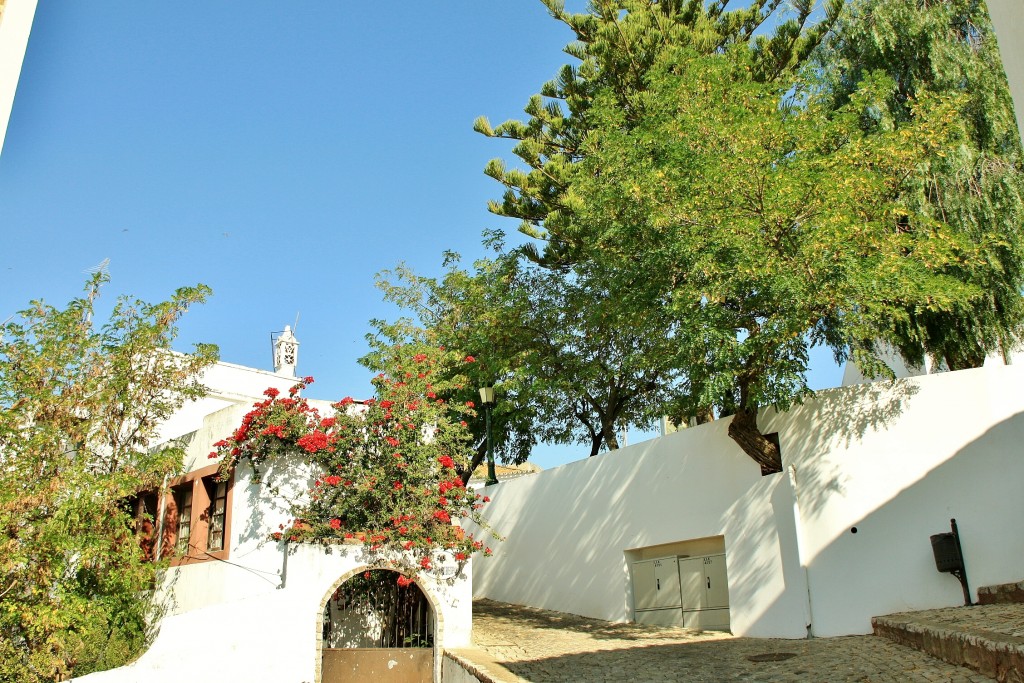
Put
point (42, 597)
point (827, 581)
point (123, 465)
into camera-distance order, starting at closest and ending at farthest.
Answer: point (827, 581)
point (42, 597)
point (123, 465)

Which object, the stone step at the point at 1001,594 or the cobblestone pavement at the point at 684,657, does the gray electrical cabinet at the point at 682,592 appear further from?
the stone step at the point at 1001,594

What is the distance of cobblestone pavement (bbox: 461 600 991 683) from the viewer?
301 inches

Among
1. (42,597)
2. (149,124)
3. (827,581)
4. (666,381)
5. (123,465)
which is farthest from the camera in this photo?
(666,381)

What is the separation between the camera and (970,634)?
7008mm

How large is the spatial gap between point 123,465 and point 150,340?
6.10ft

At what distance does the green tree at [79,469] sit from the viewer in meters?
10.5

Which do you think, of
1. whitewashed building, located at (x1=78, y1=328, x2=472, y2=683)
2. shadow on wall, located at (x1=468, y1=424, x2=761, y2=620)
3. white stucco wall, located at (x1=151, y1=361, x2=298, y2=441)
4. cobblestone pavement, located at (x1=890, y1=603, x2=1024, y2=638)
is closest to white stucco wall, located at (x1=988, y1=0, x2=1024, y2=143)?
cobblestone pavement, located at (x1=890, y1=603, x2=1024, y2=638)

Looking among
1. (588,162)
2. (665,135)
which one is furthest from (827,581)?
(588,162)

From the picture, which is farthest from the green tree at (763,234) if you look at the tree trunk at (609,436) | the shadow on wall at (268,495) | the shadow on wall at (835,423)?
the shadow on wall at (268,495)

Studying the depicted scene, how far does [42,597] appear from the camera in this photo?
417 inches

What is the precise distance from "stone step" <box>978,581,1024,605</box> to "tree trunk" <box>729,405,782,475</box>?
2.49 metres

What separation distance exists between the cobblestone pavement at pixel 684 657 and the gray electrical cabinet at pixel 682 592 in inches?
11.3

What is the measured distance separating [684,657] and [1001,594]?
11.2 feet

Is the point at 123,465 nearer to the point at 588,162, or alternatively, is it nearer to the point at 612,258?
the point at 612,258
